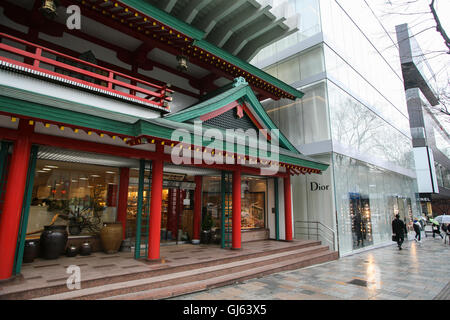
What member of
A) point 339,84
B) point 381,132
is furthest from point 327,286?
point 381,132

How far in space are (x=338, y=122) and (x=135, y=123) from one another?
11.7 metres

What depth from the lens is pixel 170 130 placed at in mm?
6141

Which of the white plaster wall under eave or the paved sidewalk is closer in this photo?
the white plaster wall under eave

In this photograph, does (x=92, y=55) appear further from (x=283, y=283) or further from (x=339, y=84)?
(x=339, y=84)

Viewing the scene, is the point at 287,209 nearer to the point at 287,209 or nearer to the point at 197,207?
the point at 287,209

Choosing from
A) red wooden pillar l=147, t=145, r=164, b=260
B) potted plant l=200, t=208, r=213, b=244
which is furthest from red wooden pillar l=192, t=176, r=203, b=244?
red wooden pillar l=147, t=145, r=164, b=260

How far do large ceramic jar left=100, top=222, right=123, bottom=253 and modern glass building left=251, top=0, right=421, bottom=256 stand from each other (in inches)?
371

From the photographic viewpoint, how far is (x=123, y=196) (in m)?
9.40

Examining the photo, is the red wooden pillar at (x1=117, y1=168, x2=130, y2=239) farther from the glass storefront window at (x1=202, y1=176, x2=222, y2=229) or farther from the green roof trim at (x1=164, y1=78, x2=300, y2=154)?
the glass storefront window at (x1=202, y1=176, x2=222, y2=229)

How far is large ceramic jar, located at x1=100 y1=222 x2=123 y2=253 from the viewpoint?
8164 millimetres
